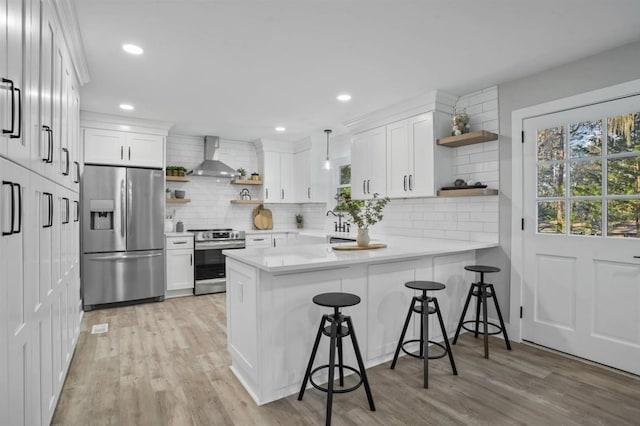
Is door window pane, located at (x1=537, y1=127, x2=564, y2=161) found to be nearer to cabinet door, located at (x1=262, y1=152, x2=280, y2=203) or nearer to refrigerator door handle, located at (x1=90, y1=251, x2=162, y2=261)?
cabinet door, located at (x1=262, y1=152, x2=280, y2=203)

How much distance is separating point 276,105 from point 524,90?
259 centimetres

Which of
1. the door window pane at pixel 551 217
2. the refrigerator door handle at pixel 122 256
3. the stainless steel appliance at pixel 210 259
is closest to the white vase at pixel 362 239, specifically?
the door window pane at pixel 551 217

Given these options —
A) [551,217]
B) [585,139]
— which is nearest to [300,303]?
[551,217]

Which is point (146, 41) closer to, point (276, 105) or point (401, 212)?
point (276, 105)

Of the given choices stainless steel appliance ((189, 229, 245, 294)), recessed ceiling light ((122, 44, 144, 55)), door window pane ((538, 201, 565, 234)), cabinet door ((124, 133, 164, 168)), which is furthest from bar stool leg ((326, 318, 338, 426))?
cabinet door ((124, 133, 164, 168))

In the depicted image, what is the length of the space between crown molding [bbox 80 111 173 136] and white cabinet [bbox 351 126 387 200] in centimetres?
Answer: 268

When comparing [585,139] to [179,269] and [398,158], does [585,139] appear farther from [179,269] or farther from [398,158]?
[179,269]

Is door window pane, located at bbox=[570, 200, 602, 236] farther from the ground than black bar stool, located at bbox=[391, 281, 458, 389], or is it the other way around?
door window pane, located at bbox=[570, 200, 602, 236]

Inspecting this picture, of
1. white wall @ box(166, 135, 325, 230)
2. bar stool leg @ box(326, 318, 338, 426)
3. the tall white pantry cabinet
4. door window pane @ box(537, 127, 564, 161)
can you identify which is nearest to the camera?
the tall white pantry cabinet

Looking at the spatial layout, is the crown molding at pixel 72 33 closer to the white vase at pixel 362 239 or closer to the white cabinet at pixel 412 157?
the white vase at pixel 362 239

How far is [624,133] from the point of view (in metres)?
2.74

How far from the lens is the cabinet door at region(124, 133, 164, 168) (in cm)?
481

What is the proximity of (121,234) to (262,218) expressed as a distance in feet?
7.79

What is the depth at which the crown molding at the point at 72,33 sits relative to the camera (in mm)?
2131
